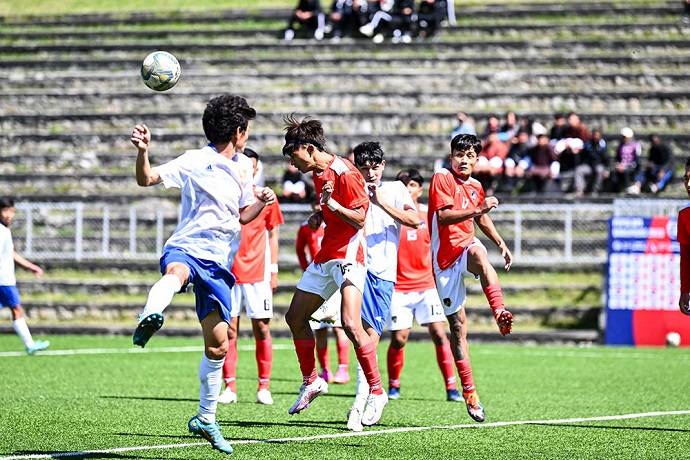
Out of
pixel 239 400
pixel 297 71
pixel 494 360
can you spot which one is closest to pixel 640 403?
pixel 239 400

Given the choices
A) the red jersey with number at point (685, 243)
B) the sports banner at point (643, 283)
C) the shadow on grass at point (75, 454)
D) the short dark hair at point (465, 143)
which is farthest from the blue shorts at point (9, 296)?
the sports banner at point (643, 283)

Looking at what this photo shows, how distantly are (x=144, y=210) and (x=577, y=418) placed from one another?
633 inches

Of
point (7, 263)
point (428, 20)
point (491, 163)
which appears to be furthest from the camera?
point (428, 20)

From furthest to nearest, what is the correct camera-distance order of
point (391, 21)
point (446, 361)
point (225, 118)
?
point (391, 21)
point (446, 361)
point (225, 118)

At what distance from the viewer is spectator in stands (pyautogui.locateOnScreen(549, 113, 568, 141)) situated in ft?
87.8

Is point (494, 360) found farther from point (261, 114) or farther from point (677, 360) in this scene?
point (261, 114)

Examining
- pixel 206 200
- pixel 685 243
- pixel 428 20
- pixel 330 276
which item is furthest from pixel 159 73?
pixel 428 20

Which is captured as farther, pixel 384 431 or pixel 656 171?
pixel 656 171

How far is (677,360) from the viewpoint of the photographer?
725 inches

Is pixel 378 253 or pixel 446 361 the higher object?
pixel 378 253

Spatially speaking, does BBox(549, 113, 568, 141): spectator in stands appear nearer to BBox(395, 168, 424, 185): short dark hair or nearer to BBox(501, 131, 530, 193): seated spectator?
BBox(501, 131, 530, 193): seated spectator

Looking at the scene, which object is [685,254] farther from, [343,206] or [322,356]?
[322,356]

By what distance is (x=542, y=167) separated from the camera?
85.4 ft

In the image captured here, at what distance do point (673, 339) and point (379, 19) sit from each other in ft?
45.5
